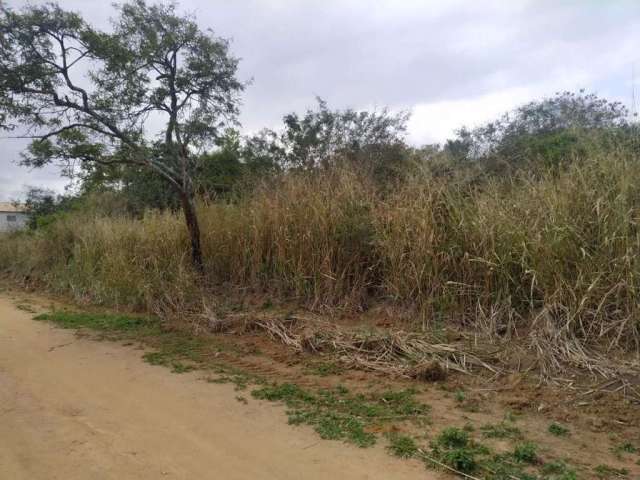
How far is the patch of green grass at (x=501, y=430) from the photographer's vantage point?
327 cm

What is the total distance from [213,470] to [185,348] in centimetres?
328

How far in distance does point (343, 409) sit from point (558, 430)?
1.55 metres

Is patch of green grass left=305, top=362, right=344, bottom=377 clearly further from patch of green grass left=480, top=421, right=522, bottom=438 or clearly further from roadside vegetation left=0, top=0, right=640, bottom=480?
patch of green grass left=480, top=421, right=522, bottom=438

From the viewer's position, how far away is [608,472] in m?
2.79

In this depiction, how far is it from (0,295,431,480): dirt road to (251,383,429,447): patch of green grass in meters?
0.13

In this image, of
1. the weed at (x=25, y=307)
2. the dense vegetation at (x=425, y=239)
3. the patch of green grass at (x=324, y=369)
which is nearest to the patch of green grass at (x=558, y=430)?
the dense vegetation at (x=425, y=239)

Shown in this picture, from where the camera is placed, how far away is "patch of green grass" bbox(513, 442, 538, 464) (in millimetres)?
2930

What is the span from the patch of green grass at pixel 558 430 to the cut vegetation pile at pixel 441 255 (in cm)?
86

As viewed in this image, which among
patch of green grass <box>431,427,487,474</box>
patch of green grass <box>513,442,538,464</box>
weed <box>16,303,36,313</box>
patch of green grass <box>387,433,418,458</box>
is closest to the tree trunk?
weed <box>16,303,36,313</box>

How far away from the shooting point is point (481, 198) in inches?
231

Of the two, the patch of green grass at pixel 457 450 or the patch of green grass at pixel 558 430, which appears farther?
the patch of green grass at pixel 558 430

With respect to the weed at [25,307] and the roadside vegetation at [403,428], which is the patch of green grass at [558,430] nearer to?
the roadside vegetation at [403,428]

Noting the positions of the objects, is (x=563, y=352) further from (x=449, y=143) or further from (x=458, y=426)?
(x=449, y=143)

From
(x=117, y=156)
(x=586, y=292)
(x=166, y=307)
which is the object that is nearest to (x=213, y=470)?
(x=586, y=292)
